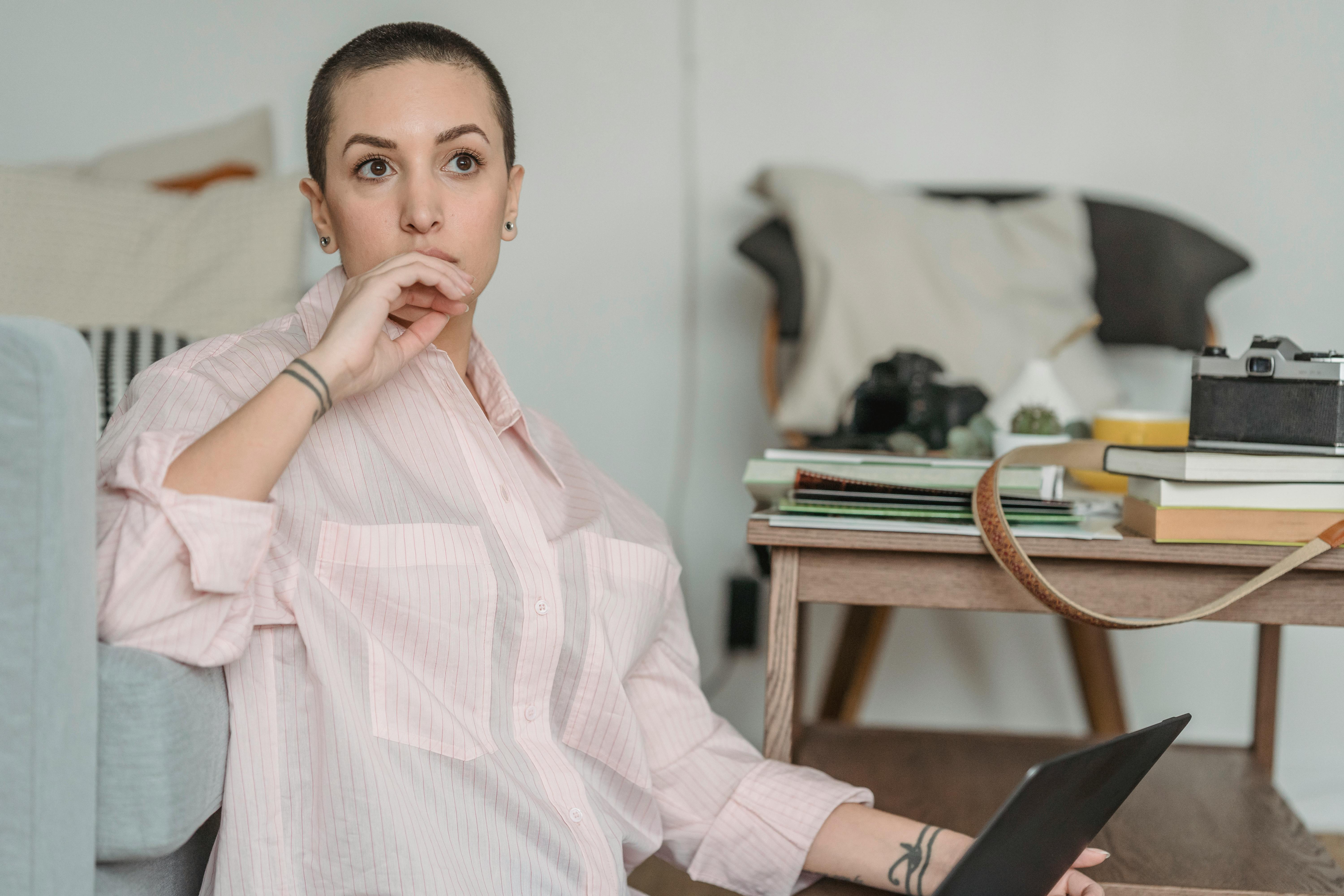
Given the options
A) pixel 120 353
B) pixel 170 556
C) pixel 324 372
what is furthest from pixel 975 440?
pixel 120 353

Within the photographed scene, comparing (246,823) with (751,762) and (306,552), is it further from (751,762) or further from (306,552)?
(751,762)

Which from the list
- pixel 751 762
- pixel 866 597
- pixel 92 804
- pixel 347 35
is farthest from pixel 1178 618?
pixel 347 35

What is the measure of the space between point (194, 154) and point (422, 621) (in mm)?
1471

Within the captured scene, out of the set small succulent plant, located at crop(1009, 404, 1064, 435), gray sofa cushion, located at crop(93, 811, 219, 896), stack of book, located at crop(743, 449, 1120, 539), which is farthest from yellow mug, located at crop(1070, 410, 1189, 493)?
gray sofa cushion, located at crop(93, 811, 219, 896)

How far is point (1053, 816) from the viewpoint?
68cm

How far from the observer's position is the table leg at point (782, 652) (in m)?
0.93

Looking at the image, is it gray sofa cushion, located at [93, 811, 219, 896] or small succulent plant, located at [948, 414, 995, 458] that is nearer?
gray sofa cushion, located at [93, 811, 219, 896]

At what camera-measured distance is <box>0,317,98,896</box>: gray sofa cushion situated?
0.56 meters

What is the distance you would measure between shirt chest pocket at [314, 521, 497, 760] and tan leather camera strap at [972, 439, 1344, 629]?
0.40 metres

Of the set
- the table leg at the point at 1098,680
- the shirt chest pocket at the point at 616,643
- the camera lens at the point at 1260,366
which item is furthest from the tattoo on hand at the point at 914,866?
the table leg at the point at 1098,680

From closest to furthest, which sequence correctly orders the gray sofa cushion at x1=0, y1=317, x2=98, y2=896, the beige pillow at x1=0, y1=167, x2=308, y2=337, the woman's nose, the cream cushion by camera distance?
the gray sofa cushion at x1=0, y1=317, x2=98, y2=896 < the woman's nose < the beige pillow at x1=0, y1=167, x2=308, y2=337 < the cream cushion

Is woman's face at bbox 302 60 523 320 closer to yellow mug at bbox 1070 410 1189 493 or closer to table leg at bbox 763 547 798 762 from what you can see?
table leg at bbox 763 547 798 762

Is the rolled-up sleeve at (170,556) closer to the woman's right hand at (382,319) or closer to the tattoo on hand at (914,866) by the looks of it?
the woman's right hand at (382,319)

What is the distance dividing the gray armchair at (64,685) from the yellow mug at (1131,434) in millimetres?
932
